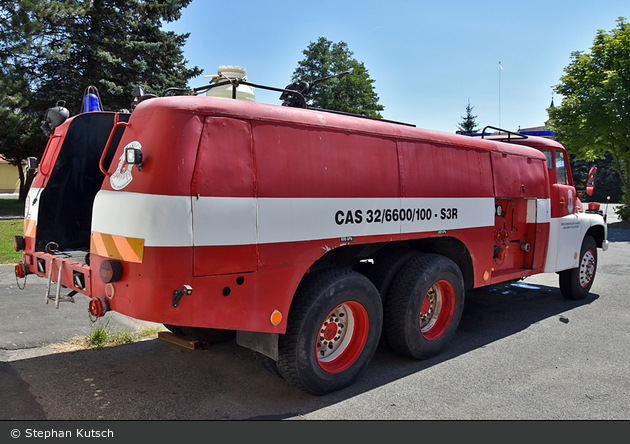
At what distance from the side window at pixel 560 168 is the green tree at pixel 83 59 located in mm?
17129

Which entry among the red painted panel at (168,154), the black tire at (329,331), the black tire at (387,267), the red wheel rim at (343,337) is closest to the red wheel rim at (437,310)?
the black tire at (387,267)

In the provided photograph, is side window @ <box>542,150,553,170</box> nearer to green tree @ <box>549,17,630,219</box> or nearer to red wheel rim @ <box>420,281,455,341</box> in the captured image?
red wheel rim @ <box>420,281,455,341</box>

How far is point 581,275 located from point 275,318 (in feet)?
20.4

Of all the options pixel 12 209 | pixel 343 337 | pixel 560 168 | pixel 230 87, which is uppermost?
pixel 230 87

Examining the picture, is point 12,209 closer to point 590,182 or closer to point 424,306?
point 424,306

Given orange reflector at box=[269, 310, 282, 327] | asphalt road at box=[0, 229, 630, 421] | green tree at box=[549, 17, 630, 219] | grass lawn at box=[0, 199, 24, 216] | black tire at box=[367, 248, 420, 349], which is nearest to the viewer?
orange reflector at box=[269, 310, 282, 327]

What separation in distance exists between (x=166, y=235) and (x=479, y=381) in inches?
125

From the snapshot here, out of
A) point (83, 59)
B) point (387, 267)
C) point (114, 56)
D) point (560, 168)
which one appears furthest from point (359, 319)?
point (83, 59)

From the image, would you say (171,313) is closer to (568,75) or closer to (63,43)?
(63,43)

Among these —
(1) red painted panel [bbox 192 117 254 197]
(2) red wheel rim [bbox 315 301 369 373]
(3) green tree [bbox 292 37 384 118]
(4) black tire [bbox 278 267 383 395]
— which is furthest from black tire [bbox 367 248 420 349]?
(3) green tree [bbox 292 37 384 118]

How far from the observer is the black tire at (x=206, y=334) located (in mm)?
5037

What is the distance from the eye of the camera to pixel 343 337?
4266 millimetres

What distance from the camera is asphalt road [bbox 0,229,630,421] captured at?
3.74 metres

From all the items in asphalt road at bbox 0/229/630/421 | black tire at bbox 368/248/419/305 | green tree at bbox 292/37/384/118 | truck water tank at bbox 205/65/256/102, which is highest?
green tree at bbox 292/37/384/118
